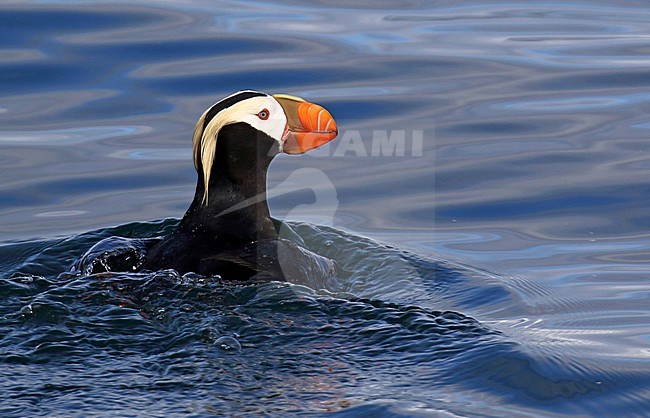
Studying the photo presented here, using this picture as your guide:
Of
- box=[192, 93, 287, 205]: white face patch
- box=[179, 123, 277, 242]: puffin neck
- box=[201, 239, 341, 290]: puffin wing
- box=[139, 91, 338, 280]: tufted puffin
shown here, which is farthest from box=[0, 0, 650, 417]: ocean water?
Answer: box=[192, 93, 287, 205]: white face patch

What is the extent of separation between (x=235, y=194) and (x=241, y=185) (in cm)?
6

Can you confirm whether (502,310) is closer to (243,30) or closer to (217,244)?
(217,244)

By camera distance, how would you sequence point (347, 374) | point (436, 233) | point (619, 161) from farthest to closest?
point (619, 161), point (436, 233), point (347, 374)

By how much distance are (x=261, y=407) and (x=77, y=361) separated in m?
0.90

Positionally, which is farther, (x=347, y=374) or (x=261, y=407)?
(x=347, y=374)

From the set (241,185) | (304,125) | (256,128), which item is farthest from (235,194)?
(304,125)

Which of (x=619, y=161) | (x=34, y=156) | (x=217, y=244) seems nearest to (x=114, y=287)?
(x=217, y=244)

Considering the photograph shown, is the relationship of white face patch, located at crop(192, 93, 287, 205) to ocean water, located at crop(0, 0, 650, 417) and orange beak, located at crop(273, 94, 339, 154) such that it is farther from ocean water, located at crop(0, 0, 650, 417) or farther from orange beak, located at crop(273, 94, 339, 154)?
ocean water, located at crop(0, 0, 650, 417)

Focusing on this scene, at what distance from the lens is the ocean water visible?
494cm

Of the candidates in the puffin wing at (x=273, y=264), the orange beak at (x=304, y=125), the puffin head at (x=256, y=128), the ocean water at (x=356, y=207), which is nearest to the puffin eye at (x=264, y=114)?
the puffin head at (x=256, y=128)

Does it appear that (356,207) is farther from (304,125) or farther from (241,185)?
(241,185)

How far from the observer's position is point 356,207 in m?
8.32

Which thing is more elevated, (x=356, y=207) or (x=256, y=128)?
(x=256, y=128)

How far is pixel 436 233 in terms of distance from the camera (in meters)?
7.85
